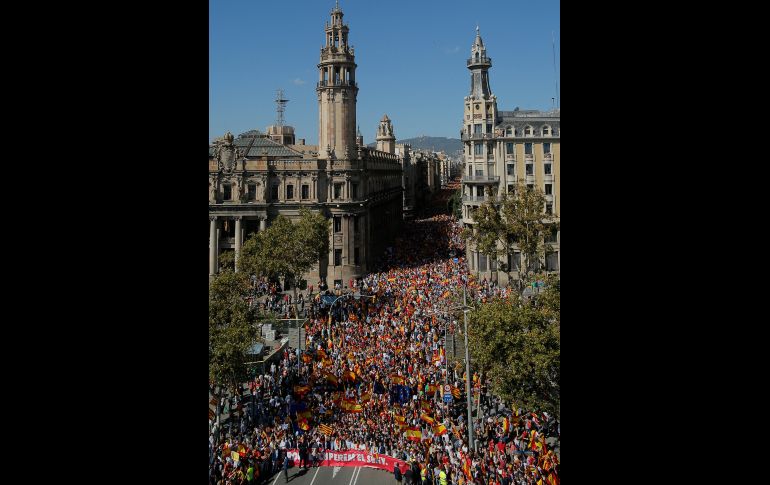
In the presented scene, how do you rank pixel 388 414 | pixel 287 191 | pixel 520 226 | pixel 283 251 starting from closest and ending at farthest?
1. pixel 388 414
2. pixel 520 226
3. pixel 283 251
4. pixel 287 191

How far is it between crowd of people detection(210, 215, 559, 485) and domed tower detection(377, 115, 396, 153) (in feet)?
331

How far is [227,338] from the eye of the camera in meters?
27.2

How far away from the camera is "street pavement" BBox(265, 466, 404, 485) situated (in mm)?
23953


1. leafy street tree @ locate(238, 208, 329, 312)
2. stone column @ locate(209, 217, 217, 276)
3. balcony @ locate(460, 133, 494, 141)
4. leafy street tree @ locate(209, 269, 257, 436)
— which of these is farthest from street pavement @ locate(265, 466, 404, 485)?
balcony @ locate(460, 133, 494, 141)

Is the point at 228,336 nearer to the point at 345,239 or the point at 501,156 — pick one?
the point at 345,239

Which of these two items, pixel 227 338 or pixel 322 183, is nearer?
pixel 227 338

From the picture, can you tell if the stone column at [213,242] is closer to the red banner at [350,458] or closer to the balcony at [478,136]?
the balcony at [478,136]

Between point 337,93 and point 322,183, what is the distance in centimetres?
1000

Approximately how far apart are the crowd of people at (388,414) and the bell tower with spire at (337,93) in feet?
91.2

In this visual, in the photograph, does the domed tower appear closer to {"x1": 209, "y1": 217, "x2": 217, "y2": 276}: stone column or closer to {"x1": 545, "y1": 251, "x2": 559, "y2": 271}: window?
{"x1": 209, "y1": 217, "x2": 217, "y2": 276}: stone column

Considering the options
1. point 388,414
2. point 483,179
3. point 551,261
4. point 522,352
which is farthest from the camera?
point 483,179

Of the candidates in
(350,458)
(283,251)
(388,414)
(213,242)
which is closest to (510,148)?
(283,251)
